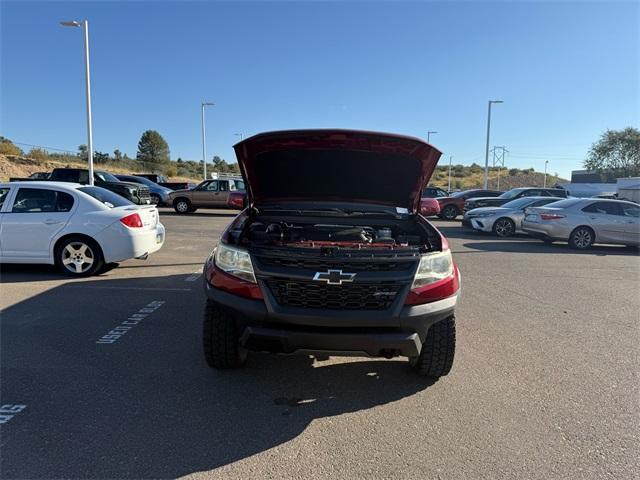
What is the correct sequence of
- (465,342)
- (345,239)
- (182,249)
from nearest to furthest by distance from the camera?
(345,239)
(465,342)
(182,249)

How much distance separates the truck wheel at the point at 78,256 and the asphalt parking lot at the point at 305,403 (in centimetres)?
127

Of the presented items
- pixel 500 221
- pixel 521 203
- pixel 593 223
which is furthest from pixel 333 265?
pixel 521 203

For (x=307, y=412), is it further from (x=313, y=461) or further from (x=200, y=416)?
(x=200, y=416)

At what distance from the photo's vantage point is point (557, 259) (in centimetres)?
973

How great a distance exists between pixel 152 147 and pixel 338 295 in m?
75.6

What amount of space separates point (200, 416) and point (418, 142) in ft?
8.70

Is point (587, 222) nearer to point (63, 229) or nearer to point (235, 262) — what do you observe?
point (235, 262)

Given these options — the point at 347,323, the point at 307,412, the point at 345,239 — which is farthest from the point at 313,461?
the point at 345,239

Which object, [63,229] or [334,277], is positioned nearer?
[334,277]

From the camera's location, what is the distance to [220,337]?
332cm

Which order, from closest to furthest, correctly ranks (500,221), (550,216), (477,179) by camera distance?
(550,216) → (500,221) → (477,179)

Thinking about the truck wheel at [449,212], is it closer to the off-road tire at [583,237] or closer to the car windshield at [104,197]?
the off-road tire at [583,237]

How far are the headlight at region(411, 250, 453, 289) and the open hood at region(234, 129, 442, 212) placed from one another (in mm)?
987

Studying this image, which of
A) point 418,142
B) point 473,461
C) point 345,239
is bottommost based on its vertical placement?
point 473,461
